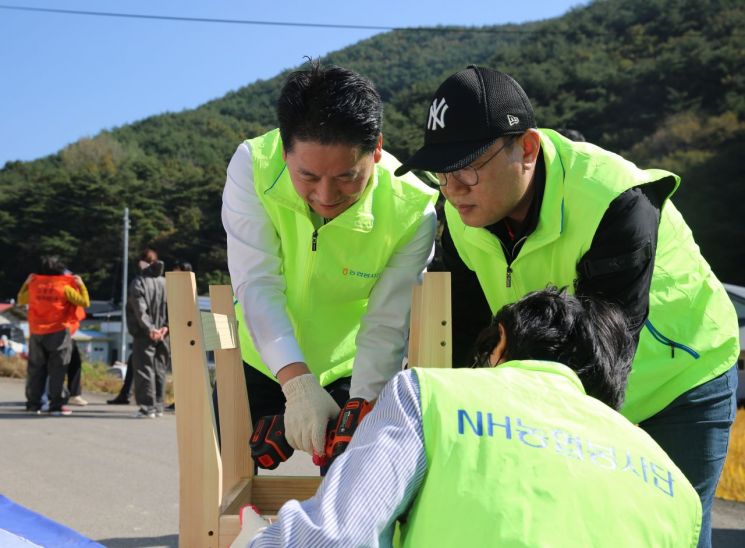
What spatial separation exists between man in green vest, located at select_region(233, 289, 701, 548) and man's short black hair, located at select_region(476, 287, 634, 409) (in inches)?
7.3

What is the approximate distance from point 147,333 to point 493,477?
24.9 feet

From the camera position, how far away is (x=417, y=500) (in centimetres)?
128

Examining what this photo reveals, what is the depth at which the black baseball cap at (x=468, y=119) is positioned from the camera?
1964 millimetres

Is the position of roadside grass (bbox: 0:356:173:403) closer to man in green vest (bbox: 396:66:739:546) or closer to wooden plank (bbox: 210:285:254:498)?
wooden plank (bbox: 210:285:254:498)

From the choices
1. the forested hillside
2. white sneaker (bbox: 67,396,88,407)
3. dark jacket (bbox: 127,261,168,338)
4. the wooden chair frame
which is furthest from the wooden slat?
the forested hillside

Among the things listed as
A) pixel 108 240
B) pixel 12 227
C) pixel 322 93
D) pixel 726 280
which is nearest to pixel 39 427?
pixel 322 93

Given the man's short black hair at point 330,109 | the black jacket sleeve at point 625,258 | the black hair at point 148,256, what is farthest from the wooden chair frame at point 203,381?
the black hair at point 148,256

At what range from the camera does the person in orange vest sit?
28.6 feet

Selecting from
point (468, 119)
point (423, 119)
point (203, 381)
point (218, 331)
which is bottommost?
point (203, 381)

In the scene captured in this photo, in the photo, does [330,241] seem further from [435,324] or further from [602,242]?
[602,242]

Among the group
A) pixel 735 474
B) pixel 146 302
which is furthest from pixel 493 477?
pixel 146 302

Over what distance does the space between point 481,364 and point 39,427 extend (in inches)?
271

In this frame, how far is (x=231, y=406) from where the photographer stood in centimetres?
241

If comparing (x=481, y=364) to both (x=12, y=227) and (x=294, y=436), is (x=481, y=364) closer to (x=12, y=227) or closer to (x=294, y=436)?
(x=294, y=436)
